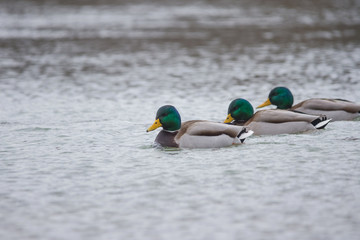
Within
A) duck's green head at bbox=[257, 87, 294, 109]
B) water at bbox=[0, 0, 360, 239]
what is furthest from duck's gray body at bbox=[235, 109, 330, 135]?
duck's green head at bbox=[257, 87, 294, 109]

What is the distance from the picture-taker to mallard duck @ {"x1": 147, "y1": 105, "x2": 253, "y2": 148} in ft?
30.9

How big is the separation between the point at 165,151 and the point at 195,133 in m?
0.49

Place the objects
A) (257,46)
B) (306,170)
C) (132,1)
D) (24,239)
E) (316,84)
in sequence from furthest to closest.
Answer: (132,1) → (257,46) → (316,84) → (306,170) → (24,239)

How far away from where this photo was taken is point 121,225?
20.6ft

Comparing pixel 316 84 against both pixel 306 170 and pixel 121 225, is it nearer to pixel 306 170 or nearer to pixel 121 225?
pixel 306 170

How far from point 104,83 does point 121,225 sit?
11.0 m

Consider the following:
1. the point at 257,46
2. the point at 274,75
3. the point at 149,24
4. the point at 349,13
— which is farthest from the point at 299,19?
the point at 274,75

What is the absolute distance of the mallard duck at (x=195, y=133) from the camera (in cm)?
941

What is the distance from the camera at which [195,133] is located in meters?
9.43

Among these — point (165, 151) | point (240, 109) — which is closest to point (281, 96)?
point (240, 109)

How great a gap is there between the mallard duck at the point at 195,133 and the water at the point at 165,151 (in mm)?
175

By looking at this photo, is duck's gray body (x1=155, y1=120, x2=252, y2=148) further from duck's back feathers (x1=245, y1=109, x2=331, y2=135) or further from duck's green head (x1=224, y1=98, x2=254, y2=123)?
duck's green head (x1=224, y1=98, x2=254, y2=123)

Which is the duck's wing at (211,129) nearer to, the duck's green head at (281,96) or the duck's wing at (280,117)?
the duck's wing at (280,117)

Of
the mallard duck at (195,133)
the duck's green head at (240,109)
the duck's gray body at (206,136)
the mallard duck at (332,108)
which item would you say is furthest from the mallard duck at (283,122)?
the mallard duck at (332,108)
